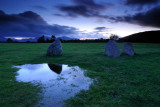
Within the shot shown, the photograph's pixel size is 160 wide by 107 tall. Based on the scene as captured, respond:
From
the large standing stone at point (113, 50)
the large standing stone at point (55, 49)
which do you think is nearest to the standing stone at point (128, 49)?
the large standing stone at point (113, 50)

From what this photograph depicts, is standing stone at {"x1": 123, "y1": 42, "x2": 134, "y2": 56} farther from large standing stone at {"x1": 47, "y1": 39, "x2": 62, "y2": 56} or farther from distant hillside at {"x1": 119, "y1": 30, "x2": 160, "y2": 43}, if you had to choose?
distant hillside at {"x1": 119, "y1": 30, "x2": 160, "y2": 43}

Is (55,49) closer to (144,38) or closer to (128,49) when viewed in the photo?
(128,49)

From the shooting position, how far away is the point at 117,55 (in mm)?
16500

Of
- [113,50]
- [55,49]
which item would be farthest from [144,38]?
[55,49]

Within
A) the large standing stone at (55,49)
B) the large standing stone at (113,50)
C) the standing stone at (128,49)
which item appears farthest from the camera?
the large standing stone at (55,49)

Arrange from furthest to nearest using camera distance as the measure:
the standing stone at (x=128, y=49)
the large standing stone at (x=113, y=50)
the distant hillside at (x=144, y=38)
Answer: the distant hillside at (x=144, y=38), the standing stone at (x=128, y=49), the large standing stone at (x=113, y=50)

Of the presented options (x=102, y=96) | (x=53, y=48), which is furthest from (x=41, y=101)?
(x=53, y=48)

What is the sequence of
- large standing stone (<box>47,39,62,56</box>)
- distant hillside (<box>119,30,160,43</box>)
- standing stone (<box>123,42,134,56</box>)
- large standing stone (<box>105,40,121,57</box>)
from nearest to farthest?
1. large standing stone (<box>105,40,121,57</box>)
2. standing stone (<box>123,42,134,56</box>)
3. large standing stone (<box>47,39,62,56</box>)
4. distant hillside (<box>119,30,160,43</box>)

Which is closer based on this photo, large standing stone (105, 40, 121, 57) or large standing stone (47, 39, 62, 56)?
large standing stone (105, 40, 121, 57)

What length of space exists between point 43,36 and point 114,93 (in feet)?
249

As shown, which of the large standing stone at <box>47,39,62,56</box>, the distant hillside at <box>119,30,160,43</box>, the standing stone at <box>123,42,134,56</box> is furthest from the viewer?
the distant hillside at <box>119,30,160,43</box>

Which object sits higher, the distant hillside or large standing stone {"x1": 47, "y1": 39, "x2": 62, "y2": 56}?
the distant hillside

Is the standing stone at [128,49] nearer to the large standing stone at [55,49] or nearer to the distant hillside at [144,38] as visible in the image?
the large standing stone at [55,49]

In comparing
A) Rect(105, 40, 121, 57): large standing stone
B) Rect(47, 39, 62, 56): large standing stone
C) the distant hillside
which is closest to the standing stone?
Rect(105, 40, 121, 57): large standing stone
